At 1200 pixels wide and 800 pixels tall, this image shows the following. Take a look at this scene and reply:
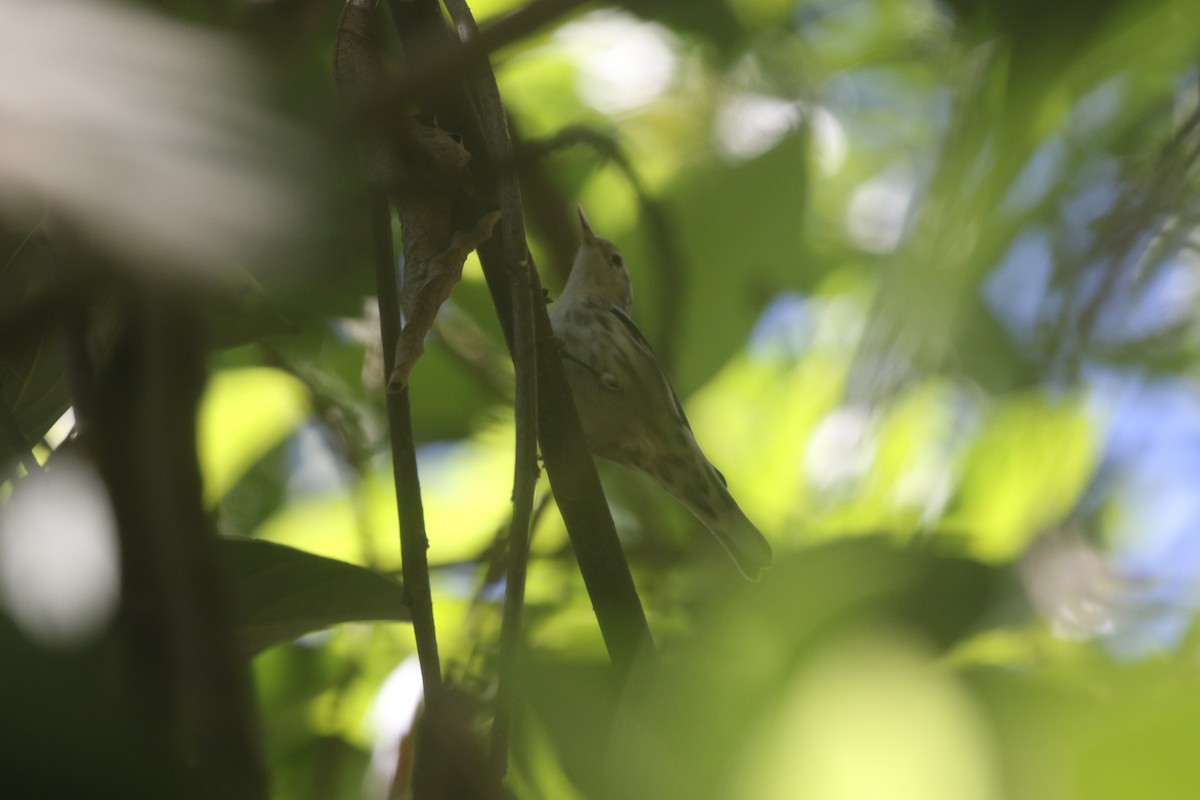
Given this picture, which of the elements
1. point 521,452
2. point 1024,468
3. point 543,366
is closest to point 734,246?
point 543,366

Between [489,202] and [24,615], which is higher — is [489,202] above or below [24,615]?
above

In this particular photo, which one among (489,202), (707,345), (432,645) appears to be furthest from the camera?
(707,345)

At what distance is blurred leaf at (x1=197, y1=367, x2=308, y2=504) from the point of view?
8.89ft

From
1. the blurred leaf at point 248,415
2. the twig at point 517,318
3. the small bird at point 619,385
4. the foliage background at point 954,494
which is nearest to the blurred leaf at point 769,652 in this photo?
the foliage background at point 954,494

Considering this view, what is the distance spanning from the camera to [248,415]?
2771mm

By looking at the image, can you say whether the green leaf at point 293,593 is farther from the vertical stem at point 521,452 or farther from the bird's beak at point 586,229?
the bird's beak at point 586,229

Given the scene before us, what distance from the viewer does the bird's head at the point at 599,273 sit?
368cm

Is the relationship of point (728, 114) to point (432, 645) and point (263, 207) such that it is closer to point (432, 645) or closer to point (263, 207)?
point (432, 645)

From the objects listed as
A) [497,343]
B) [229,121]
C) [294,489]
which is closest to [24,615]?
[229,121]

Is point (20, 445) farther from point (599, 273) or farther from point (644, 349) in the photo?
point (599, 273)

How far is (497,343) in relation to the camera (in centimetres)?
301

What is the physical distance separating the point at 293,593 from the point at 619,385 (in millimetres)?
2532

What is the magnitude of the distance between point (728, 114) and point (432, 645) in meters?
2.53

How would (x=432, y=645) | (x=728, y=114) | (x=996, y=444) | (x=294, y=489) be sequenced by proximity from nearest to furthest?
(x=996, y=444), (x=432, y=645), (x=294, y=489), (x=728, y=114)
